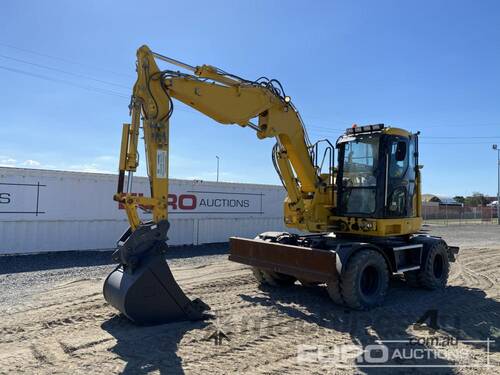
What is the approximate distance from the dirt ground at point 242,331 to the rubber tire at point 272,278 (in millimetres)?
219

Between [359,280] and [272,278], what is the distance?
200cm

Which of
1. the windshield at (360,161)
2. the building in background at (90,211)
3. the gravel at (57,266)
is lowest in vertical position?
the gravel at (57,266)

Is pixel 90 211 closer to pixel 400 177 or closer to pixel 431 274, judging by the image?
pixel 400 177

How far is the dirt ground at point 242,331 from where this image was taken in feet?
14.8

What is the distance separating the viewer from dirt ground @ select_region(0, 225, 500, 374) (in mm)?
4520

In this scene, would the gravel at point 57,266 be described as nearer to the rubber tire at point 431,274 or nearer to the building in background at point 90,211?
the building in background at point 90,211

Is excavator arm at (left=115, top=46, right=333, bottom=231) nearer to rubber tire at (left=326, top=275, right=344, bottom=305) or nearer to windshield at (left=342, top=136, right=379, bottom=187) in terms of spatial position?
windshield at (left=342, top=136, right=379, bottom=187)

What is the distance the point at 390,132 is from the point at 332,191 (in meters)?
1.56

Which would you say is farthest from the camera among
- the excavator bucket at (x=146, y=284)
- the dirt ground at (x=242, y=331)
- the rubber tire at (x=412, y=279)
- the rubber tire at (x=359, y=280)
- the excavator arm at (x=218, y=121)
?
the rubber tire at (x=412, y=279)

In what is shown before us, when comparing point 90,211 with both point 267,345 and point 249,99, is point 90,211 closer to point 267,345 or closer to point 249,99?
point 249,99

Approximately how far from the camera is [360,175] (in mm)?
8016

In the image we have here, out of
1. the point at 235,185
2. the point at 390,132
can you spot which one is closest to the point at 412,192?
the point at 390,132

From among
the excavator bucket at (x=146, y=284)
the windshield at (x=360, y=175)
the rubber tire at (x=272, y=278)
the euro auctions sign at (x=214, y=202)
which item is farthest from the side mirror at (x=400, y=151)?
the euro auctions sign at (x=214, y=202)

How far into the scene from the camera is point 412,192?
846 centimetres
